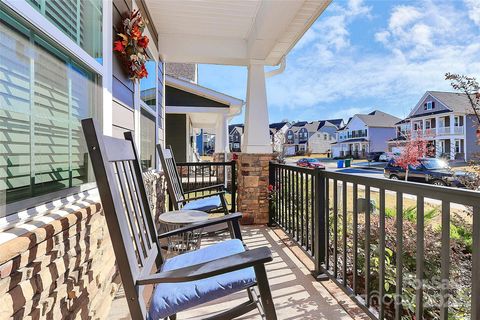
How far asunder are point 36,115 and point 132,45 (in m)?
1.33

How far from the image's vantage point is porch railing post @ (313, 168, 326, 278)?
2258mm

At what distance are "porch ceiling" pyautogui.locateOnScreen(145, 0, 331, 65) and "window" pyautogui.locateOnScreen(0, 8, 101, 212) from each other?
202cm

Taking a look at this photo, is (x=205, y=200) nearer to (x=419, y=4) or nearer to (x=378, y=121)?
(x=419, y=4)

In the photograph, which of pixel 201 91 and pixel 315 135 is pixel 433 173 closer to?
pixel 201 91

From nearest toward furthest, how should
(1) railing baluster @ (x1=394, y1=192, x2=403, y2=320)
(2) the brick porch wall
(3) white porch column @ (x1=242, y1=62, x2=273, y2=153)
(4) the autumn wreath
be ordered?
(2) the brick porch wall → (1) railing baluster @ (x1=394, y1=192, x2=403, y2=320) → (4) the autumn wreath → (3) white porch column @ (x1=242, y1=62, x2=273, y2=153)

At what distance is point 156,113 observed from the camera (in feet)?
13.5

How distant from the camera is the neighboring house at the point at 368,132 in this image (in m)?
35.1

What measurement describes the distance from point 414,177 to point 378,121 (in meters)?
27.2

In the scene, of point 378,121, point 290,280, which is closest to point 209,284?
point 290,280

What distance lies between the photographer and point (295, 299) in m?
2.04

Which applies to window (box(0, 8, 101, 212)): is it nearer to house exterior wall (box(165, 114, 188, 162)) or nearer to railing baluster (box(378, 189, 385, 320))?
railing baluster (box(378, 189, 385, 320))

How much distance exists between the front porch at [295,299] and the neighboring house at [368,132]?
35.4 m

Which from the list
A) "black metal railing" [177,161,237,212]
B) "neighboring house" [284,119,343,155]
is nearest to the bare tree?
"black metal railing" [177,161,237,212]

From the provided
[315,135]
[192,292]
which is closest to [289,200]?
[192,292]
